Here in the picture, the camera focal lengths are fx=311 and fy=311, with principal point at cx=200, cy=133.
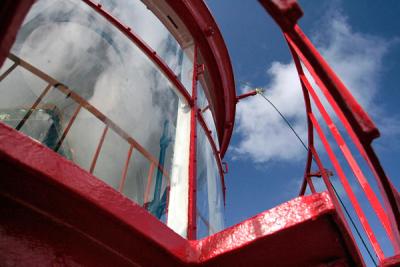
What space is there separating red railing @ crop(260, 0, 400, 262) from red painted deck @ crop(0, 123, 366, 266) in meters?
0.20

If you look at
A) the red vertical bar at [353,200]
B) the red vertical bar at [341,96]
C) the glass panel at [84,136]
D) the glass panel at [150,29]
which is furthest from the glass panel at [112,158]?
the red vertical bar at [341,96]

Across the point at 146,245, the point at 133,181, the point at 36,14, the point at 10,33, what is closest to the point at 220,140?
the point at 133,181

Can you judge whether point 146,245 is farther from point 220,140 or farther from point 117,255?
point 220,140

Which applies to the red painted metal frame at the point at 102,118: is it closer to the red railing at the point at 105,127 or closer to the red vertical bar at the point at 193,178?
the red railing at the point at 105,127

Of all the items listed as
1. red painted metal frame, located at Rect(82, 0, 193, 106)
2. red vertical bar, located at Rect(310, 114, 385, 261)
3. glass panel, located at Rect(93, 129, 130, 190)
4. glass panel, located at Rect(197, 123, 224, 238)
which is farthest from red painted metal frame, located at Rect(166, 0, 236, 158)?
red vertical bar, located at Rect(310, 114, 385, 261)

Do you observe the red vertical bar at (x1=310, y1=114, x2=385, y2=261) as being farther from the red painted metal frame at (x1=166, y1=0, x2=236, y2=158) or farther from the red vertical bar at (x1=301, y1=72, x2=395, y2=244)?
the red painted metal frame at (x1=166, y1=0, x2=236, y2=158)

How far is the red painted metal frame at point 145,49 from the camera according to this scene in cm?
308

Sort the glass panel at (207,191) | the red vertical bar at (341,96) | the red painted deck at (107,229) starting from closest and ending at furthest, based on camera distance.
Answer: the red vertical bar at (341,96)
the red painted deck at (107,229)
the glass panel at (207,191)

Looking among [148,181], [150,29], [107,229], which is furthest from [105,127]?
[107,229]

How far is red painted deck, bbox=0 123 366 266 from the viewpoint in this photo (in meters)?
1.37

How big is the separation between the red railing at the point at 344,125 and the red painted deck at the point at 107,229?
197mm

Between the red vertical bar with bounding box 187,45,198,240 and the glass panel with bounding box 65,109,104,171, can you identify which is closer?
the red vertical bar with bounding box 187,45,198,240

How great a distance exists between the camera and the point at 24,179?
136 centimetres

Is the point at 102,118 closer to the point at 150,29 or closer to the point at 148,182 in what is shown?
the point at 148,182
